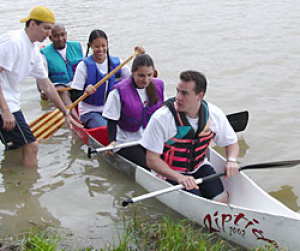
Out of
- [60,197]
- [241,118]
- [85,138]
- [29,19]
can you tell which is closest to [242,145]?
[241,118]

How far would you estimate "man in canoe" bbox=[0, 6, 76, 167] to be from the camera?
4098 mm

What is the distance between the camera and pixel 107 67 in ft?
18.5

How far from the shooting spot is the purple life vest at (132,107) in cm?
453

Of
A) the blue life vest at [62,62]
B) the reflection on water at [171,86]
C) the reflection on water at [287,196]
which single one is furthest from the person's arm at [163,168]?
the blue life vest at [62,62]

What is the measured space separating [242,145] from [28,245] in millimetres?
2913

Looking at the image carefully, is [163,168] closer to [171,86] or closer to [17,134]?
[17,134]

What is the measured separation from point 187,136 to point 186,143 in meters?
0.07

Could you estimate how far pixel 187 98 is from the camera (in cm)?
357

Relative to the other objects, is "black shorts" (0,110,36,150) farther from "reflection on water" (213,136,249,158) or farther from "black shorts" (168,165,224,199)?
"reflection on water" (213,136,249,158)

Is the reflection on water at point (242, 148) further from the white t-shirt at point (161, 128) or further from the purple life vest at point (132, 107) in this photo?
the white t-shirt at point (161, 128)

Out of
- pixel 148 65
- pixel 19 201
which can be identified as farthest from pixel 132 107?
pixel 19 201

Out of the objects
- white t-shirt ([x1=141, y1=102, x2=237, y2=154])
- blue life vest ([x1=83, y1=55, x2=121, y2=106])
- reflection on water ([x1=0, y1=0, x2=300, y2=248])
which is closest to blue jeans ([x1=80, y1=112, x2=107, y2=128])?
blue life vest ([x1=83, y1=55, x2=121, y2=106])

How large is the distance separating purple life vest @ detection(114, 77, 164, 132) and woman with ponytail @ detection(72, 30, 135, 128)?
82 cm

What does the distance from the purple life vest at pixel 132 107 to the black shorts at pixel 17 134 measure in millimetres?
942
